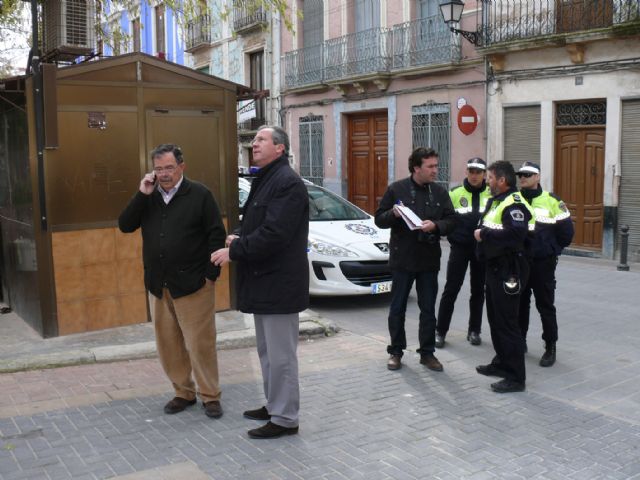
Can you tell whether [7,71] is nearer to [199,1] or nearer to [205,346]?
[199,1]

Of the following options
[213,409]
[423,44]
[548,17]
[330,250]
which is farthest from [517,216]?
[423,44]

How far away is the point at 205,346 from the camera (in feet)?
16.4

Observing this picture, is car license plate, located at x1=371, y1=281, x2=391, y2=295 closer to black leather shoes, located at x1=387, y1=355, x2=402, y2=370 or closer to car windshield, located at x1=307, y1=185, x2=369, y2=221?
car windshield, located at x1=307, y1=185, x2=369, y2=221

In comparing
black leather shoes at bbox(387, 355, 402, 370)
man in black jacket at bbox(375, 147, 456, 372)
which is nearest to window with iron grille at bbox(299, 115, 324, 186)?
man in black jacket at bbox(375, 147, 456, 372)

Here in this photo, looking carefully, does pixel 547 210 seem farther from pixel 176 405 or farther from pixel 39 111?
pixel 39 111

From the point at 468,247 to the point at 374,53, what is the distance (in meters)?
12.4

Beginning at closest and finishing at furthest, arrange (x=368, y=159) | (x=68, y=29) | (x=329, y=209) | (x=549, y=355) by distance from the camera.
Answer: (x=549, y=355), (x=68, y=29), (x=329, y=209), (x=368, y=159)

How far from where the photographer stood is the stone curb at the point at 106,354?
20.2 feet

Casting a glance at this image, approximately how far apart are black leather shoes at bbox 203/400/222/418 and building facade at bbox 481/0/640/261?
33.0ft

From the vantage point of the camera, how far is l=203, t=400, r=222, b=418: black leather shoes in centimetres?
499

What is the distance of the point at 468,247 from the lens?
6801mm

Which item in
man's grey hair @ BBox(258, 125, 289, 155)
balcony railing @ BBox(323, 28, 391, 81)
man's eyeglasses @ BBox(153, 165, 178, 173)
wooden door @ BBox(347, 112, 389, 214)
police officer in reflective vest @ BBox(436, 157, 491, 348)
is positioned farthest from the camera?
wooden door @ BBox(347, 112, 389, 214)

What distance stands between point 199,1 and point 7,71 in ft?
39.9

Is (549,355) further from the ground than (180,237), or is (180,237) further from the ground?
(180,237)
